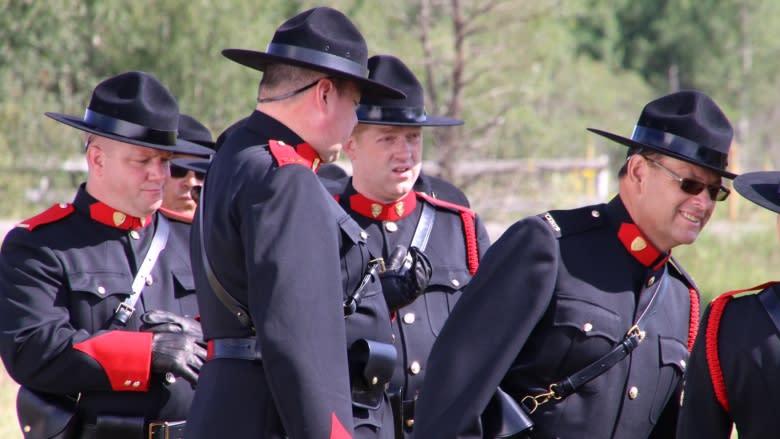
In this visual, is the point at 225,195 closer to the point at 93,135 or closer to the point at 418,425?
the point at 418,425

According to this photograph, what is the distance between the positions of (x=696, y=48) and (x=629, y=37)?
3.20m

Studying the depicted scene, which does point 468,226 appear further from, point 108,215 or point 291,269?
point 291,269

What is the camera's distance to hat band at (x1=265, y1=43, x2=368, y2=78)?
3324mm

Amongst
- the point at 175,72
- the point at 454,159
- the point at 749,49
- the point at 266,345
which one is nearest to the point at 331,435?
the point at 266,345

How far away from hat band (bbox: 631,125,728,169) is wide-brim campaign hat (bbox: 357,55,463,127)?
1.30m

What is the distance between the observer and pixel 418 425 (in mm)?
3633

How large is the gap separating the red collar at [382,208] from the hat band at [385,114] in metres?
0.32

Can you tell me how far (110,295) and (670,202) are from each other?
203 cm

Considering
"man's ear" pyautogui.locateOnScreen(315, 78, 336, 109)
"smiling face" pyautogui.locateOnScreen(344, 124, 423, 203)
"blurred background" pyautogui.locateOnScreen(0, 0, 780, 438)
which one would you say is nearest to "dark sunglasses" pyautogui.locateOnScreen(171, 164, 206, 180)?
"smiling face" pyautogui.locateOnScreen(344, 124, 423, 203)

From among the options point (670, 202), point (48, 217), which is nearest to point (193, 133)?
point (48, 217)

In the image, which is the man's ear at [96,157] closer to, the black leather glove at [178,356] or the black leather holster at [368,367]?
the black leather glove at [178,356]

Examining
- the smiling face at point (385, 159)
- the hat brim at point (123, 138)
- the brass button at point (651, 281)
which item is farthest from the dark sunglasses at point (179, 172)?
the brass button at point (651, 281)

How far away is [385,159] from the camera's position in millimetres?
4938

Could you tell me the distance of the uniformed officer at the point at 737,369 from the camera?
3207 mm
